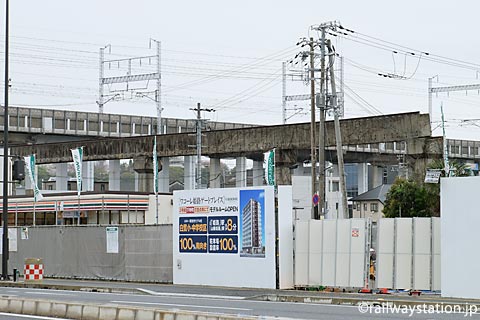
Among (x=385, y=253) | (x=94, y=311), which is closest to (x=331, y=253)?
(x=385, y=253)

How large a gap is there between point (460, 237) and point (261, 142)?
87.7 feet

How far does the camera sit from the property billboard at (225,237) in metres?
27.2

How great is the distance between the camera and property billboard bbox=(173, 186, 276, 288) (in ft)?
89.1

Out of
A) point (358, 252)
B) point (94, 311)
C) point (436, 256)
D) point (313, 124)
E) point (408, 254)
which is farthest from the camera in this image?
point (313, 124)

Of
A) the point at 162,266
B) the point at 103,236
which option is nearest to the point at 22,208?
the point at 103,236

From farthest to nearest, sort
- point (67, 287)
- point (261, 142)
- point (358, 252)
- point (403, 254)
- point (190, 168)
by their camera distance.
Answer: point (190, 168)
point (261, 142)
point (67, 287)
point (358, 252)
point (403, 254)

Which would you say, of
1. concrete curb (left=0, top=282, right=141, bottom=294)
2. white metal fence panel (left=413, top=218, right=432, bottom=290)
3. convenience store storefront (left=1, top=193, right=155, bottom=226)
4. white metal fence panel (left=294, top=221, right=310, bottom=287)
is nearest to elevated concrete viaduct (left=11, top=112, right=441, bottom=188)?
convenience store storefront (left=1, top=193, right=155, bottom=226)

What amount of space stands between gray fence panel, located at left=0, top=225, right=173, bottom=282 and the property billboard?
1.53 metres

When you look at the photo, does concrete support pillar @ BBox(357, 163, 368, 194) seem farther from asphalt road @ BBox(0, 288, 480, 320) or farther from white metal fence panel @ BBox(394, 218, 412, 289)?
asphalt road @ BBox(0, 288, 480, 320)

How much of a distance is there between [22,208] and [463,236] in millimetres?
36202

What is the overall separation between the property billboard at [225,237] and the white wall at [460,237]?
5977 mm

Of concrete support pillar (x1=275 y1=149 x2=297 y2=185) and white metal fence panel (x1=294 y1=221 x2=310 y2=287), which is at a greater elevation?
concrete support pillar (x1=275 y1=149 x2=297 y2=185)

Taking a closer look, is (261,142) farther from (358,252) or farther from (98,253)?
(358,252)

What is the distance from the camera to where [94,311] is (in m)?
Answer: 16.8
